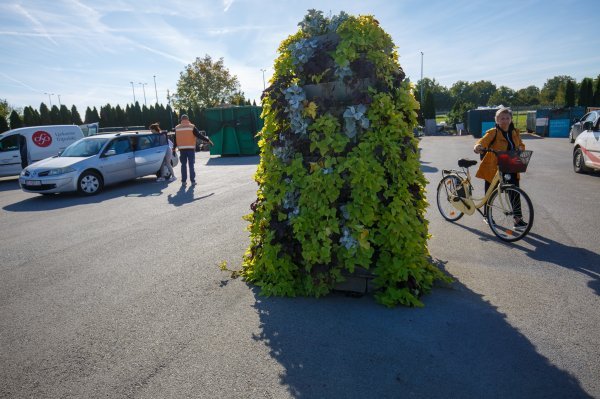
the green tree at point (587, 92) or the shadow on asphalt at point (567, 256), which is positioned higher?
the green tree at point (587, 92)

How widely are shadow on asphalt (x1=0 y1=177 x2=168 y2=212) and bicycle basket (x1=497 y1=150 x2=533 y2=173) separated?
316 inches

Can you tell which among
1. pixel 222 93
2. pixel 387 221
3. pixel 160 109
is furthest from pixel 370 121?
pixel 222 93

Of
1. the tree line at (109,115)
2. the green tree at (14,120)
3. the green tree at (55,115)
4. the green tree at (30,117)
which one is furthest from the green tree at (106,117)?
the green tree at (14,120)

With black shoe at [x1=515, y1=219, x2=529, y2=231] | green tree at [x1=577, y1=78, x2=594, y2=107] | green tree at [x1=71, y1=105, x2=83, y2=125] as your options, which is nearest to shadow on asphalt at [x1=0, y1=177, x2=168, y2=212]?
black shoe at [x1=515, y1=219, x2=529, y2=231]

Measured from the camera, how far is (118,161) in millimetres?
11281

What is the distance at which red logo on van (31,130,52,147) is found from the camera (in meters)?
14.5

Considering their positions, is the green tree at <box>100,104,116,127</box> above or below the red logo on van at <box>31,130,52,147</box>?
above

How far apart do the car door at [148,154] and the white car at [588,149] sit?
12.2m

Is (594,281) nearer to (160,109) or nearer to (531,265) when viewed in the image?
(531,265)

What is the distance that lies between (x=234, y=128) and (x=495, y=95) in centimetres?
9869

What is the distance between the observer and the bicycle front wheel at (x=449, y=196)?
6074 mm

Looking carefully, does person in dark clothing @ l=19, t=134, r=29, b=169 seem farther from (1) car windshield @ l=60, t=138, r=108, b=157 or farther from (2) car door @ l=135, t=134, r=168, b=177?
(2) car door @ l=135, t=134, r=168, b=177

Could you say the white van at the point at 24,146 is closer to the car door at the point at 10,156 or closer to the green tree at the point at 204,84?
the car door at the point at 10,156

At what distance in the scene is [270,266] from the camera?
3826mm
